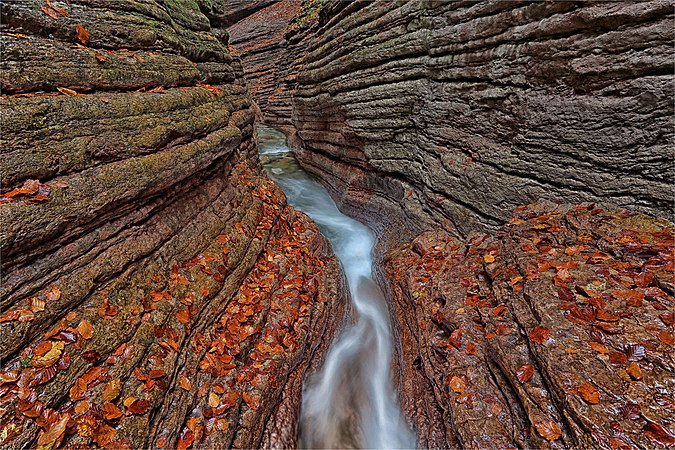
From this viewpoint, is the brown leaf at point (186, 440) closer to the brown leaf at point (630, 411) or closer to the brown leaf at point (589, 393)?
the brown leaf at point (589, 393)

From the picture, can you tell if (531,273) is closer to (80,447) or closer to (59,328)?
(80,447)

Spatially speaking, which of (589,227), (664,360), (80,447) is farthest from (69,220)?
(589,227)

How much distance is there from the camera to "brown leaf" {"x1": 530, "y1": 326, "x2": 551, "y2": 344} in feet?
9.15

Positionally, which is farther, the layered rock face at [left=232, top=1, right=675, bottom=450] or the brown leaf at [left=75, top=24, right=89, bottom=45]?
the brown leaf at [left=75, top=24, right=89, bottom=45]

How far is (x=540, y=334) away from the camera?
9.32ft

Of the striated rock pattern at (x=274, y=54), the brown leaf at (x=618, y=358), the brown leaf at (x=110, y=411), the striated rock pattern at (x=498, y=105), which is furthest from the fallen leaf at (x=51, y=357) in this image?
the striated rock pattern at (x=274, y=54)

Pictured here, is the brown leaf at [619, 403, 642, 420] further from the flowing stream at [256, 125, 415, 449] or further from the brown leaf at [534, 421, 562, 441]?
the flowing stream at [256, 125, 415, 449]

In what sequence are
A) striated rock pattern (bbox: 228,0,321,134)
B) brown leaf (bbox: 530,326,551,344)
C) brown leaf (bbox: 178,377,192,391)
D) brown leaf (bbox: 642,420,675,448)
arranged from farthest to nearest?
striated rock pattern (bbox: 228,0,321,134) → brown leaf (bbox: 178,377,192,391) → brown leaf (bbox: 530,326,551,344) → brown leaf (bbox: 642,420,675,448)

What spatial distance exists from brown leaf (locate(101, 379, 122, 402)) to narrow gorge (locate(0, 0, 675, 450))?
3 cm

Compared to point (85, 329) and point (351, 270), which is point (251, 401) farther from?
point (351, 270)

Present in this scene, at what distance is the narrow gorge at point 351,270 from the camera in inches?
96.9

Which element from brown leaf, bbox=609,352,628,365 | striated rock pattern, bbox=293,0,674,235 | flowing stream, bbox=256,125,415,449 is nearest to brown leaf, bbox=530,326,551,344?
brown leaf, bbox=609,352,628,365

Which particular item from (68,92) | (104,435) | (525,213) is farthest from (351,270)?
(68,92)

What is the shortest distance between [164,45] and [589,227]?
6.96 m
